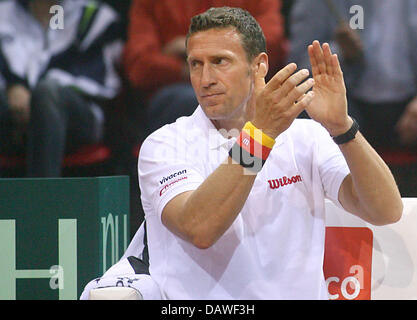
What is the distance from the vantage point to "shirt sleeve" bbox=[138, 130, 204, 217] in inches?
71.8

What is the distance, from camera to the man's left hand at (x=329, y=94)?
1.72 m

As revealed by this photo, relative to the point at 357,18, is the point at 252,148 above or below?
below

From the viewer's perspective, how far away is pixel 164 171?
1888 millimetres

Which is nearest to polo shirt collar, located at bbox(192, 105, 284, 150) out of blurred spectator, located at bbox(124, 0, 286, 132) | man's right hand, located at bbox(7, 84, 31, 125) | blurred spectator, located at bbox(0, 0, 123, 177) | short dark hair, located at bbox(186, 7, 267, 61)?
short dark hair, located at bbox(186, 7, 267, 61)

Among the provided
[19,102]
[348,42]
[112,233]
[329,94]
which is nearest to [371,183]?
[329,94]

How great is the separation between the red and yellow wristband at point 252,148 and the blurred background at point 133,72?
6.10 feet

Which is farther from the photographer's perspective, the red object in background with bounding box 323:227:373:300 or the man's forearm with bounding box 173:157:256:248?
the red object in background with bounding box 323:227:373:300

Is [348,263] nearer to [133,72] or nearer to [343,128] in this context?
[343,128]

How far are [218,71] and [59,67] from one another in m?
1.93

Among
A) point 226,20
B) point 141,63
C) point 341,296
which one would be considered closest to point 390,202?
point 341,296

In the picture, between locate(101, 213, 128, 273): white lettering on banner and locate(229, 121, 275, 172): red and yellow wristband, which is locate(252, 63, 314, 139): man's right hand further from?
locate(101, 213, 128, 273): white lettering on banner

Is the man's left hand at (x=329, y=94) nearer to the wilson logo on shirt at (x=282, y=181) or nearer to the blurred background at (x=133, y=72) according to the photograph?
the wilson logo on shirt at (x=282, y=181)

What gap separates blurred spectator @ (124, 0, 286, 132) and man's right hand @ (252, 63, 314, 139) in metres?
1.86
